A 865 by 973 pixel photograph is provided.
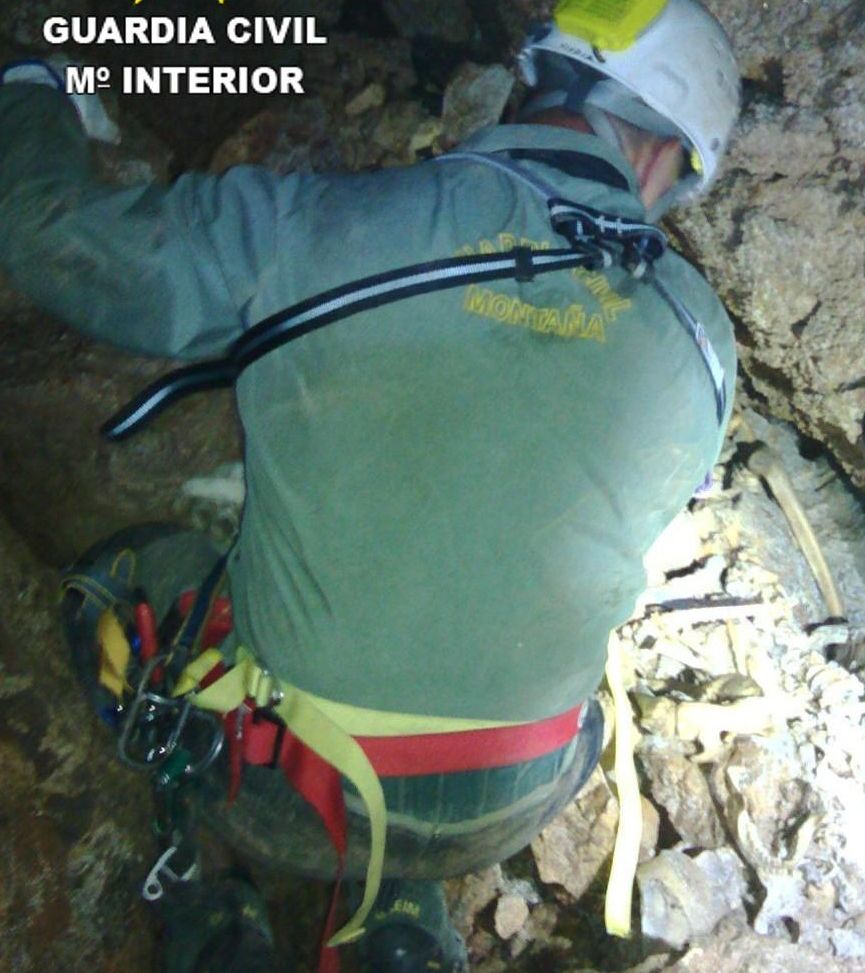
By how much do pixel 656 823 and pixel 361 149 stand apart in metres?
2.37

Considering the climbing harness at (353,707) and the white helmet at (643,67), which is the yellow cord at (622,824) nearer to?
the climbing harness at (353,707)

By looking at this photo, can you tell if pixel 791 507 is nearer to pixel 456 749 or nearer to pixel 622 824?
pixel 622 824

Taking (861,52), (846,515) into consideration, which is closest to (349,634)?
(861,52)

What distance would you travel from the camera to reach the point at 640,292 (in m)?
1.67

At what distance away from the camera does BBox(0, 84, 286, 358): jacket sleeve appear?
1532mm

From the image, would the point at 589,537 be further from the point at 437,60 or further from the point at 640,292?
the point at 437,60

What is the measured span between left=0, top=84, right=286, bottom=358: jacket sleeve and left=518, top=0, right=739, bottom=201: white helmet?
2.94 ft

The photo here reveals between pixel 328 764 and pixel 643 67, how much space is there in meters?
1.76

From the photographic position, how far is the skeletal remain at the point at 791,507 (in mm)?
3604

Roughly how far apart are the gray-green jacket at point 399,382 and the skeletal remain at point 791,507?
2.04 m

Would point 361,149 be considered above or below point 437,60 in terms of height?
below

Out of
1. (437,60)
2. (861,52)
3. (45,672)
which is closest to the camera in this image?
(45,672)

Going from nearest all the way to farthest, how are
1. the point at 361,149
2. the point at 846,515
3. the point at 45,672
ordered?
the point at 45,672, the point at 361,149, the point at 846,515

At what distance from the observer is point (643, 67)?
6.80 ft
